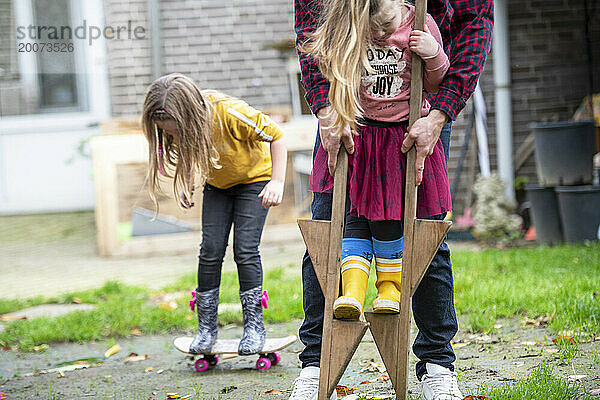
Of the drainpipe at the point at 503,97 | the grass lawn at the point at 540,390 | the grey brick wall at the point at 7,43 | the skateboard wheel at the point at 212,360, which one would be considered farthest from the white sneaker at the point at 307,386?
the grey brick wall at the point at 7,43

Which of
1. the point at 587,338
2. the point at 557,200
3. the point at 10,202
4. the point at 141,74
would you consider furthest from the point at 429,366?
the point at 10,202

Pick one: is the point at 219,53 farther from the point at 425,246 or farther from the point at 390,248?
the point at 425,246

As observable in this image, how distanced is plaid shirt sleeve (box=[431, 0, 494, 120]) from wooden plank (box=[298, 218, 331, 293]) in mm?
517

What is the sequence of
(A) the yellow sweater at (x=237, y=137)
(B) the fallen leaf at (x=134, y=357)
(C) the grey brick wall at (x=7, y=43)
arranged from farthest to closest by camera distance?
(C) the grey brick wall at (x=7, y=43) < (B) the fallen leaf at (x=134, y=357) < (A) the yellow sweater at (x=237, y=137)

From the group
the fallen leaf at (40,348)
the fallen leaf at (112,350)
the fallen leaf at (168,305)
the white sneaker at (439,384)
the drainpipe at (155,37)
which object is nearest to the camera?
the white sneaker at (439,384)

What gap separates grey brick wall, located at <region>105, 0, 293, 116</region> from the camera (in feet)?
27.9

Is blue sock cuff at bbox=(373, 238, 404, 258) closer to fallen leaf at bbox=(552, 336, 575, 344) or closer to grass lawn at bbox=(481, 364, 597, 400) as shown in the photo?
grass lawn at bbox=(481, 364, 597, 400)

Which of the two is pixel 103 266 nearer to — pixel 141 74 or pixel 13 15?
pixel 141 74

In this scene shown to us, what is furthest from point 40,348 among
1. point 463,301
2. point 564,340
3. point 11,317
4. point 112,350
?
point 564,340

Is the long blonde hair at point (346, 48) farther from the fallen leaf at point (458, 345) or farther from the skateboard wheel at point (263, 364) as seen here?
the fallen leaf at point (458, 345)

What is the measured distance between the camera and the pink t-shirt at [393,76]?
2379 mm

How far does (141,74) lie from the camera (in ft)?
28.0

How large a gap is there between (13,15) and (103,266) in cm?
399

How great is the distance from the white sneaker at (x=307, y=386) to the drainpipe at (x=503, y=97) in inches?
211
